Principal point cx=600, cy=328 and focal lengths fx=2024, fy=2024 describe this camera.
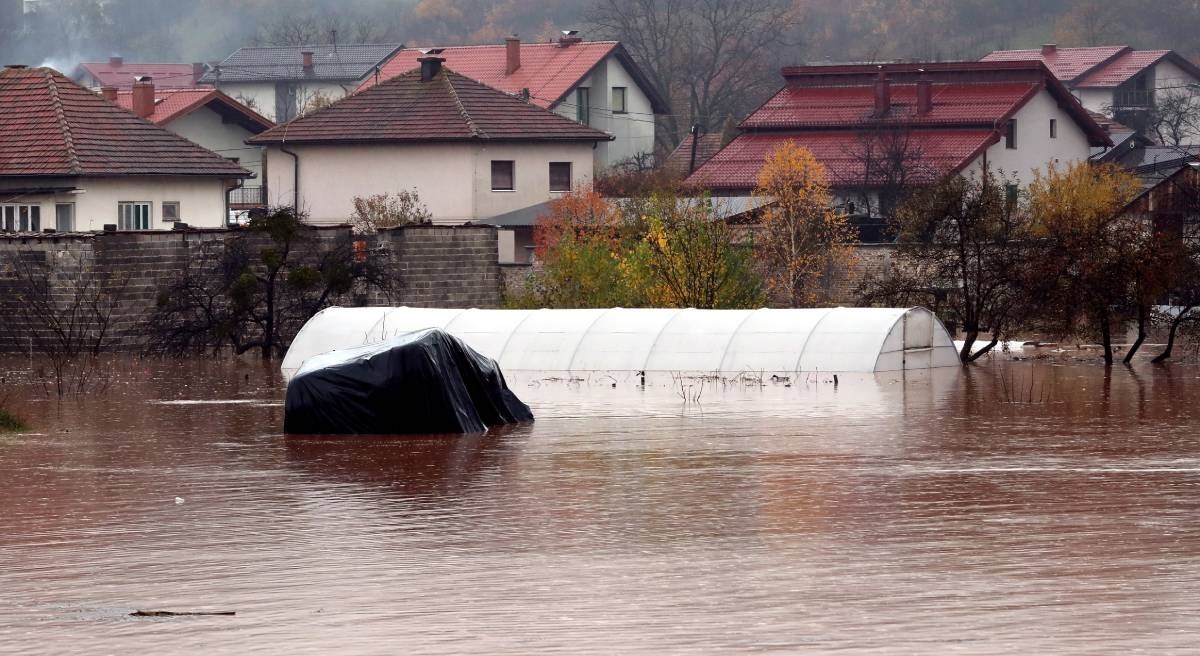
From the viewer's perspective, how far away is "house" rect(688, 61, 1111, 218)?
62.7m

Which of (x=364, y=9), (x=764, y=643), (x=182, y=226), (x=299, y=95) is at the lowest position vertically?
(x=764, y=643)

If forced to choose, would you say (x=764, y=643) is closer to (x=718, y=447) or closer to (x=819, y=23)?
(x=718, y=447)

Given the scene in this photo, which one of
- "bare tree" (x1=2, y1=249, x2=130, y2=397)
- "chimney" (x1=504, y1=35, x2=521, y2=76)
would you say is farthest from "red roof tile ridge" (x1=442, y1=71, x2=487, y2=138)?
"bare tree" (x1=2, y1=249, x2=130, y2=397)

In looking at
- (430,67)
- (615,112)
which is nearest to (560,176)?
(430,67)

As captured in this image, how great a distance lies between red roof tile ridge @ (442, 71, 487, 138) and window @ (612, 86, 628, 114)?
17.8 metres

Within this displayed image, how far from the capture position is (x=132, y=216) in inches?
2061

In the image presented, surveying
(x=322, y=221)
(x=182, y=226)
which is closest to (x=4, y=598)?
(x=182, y=226)

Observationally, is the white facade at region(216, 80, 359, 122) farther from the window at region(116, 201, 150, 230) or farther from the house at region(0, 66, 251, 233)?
the window at region(116, 201, 150, 230)

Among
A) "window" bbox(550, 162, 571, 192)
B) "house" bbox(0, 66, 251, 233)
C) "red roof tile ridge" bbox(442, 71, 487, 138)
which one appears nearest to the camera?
"house" bbox(0, 66, 251, 233)

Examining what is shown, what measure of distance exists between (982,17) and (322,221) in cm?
6677

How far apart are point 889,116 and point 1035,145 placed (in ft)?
16.9

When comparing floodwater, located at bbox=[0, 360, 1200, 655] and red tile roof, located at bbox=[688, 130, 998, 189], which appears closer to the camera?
floodwater, located at bbox=[0, 360, 1200, 655]

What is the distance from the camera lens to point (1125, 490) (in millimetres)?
17125

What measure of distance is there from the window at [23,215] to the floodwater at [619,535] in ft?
86.1
